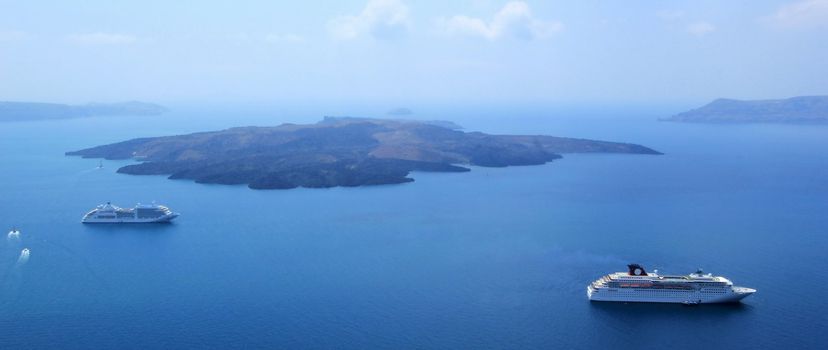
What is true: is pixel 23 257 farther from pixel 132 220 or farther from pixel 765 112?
pixel 765 112

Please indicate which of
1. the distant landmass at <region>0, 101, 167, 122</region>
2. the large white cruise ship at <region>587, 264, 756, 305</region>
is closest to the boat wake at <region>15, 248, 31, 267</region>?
the large white cruise ship at <region>587, 264, 756, 305</region>

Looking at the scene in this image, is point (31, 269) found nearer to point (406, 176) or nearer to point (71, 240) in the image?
A: point (71, 240)

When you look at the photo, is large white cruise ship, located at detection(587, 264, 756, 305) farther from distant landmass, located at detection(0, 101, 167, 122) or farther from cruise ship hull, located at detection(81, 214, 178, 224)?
distant landmass, located at detection(0, 101, 167, 122)

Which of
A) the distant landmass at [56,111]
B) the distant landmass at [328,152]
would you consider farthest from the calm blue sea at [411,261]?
the distant landmass at [56,111]

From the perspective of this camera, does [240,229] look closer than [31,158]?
Yes

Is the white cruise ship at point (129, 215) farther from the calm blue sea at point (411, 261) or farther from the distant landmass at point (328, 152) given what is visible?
the distant landmass at point (328, 152)

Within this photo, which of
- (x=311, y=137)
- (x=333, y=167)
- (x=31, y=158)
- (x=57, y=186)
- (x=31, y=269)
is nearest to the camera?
(x=31, y=269)

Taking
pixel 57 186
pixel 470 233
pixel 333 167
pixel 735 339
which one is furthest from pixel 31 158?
pixel 735 339
